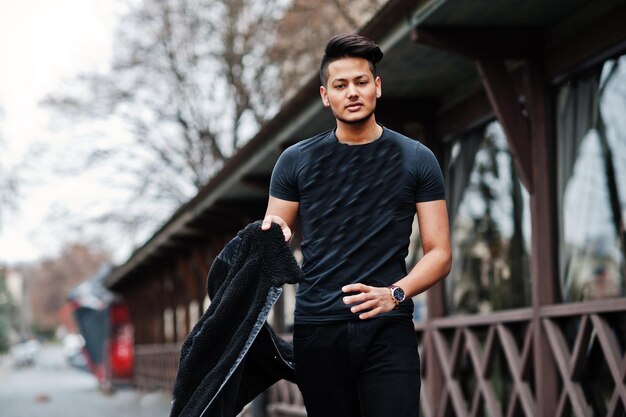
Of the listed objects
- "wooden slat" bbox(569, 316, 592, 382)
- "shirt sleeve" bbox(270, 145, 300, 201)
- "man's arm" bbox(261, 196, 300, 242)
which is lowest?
"wooden slat" bbox(569, 316, 592, 382)

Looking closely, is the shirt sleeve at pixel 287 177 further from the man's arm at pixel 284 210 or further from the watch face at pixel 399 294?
the watch face at pixel 399 294

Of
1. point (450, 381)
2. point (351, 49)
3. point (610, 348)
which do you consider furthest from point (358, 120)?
point (450, 381)

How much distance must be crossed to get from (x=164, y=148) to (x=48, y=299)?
3924 inches

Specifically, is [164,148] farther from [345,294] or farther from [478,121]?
[345,294]

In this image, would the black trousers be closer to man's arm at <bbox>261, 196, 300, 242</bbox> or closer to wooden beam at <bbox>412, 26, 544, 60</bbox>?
man's arm at <bbox>261, 196, 300, 242</bbox>

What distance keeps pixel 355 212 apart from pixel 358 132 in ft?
0.78

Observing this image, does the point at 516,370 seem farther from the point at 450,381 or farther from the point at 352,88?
the point at 352,88

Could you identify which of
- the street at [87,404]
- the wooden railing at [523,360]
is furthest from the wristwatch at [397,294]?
the street at [87,404]

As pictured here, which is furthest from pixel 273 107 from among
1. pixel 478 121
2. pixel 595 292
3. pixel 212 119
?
pixel 595 292

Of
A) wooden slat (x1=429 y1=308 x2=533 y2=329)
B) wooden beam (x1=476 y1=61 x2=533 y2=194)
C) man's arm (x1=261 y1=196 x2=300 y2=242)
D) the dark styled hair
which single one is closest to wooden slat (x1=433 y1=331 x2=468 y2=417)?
wooden slat (x1=429 y1=308 x2=533 y2=329)

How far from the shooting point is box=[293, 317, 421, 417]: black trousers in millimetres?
3627

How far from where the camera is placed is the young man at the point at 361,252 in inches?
144

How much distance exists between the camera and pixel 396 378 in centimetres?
363

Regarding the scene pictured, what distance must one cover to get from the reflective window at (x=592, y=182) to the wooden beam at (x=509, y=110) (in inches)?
7.8
